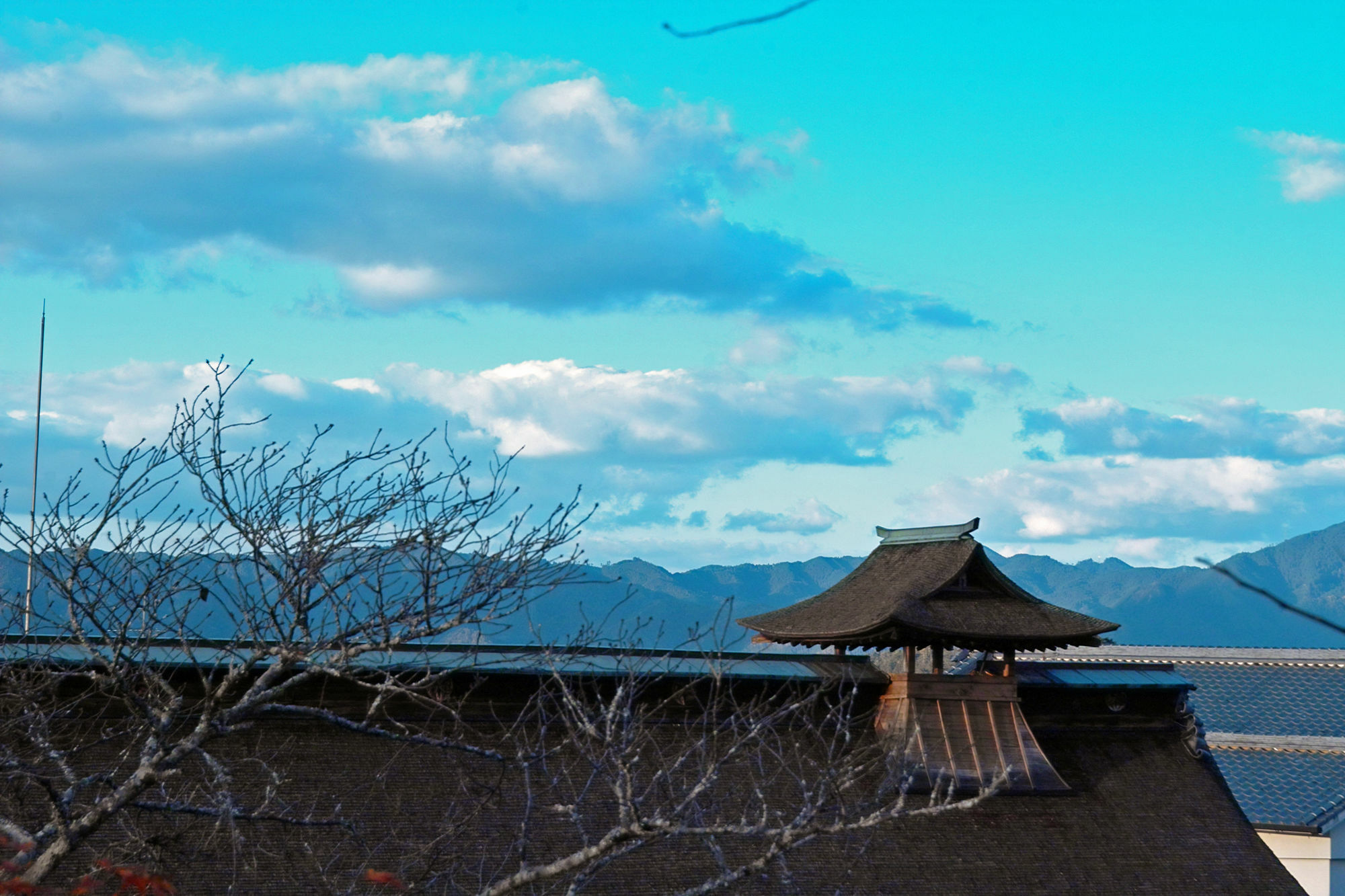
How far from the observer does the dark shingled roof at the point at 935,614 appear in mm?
19531

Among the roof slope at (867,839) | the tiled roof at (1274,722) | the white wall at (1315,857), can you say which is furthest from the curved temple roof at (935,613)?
the white wall at (1315,857)

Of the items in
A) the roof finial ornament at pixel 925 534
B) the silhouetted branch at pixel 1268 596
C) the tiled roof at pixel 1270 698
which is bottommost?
the tiled roof at pixel 1270 698

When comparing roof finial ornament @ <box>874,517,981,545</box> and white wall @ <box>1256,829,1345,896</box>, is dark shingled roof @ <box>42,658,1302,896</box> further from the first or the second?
white wall @ <box>1256,829,1345,896</box>

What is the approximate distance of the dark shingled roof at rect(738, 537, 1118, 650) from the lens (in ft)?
64.1

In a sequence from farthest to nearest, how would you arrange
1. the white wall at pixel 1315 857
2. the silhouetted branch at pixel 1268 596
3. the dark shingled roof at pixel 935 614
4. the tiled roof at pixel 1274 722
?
the tiled roof at pixel 1274 722 < the white wall at pixel 1315 857 < the dark shingled roof at pixel 935 614 < the silhouetted branch at pixel 1268 596

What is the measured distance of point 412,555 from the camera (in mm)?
10750

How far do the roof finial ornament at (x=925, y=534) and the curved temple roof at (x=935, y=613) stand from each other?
39 mm

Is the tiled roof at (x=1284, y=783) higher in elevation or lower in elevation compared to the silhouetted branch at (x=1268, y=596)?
lower

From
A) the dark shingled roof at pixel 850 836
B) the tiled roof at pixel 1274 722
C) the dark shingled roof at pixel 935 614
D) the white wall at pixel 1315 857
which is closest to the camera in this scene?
the dark shingled roof at pixel 850 836

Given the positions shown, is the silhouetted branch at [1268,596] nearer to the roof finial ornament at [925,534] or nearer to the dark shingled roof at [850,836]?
the dark shingled roof at [850,836]

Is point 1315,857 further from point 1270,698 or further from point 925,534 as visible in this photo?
point 925,534

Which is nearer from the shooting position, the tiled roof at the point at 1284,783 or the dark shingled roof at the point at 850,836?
the dark shingled roof at the point at 850,836

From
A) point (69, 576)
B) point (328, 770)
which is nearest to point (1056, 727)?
point (328, 770)

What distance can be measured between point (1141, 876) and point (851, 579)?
703cm
